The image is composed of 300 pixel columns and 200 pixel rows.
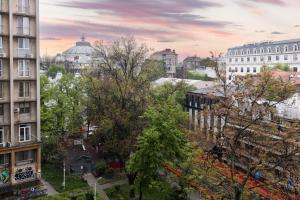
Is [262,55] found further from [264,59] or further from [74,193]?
[74,193]

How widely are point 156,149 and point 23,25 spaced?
1701 cm

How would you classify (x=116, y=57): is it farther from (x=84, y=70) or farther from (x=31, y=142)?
(x=31, y=142)

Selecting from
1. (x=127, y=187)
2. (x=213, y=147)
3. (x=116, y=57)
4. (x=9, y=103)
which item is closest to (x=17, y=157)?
(x=9, y=103)

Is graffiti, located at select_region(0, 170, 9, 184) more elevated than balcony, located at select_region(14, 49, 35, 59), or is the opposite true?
balcony, located at select_region(14, 49, 35, 59)

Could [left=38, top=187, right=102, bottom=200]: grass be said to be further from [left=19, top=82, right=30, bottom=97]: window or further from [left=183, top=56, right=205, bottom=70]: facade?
[left=183, top=56, right=205, bottom=70]: facade

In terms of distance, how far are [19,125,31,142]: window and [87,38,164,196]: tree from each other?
6524 mm

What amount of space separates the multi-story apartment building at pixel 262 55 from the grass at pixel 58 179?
4076cm

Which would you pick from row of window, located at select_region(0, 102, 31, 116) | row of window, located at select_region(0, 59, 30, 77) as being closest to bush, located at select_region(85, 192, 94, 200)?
row of window, located at select_region(0, 102, 31, 116)

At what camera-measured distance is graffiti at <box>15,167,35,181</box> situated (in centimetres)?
3256

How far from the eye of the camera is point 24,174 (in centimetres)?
3306

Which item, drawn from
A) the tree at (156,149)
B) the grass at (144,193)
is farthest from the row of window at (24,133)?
the tree at (156,149)

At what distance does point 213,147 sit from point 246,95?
14.9ft

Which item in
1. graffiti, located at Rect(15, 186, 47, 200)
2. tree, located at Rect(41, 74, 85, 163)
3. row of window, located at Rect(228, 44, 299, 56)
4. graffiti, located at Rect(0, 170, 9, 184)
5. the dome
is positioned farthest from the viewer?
the dome

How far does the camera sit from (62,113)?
3966 centimetres
